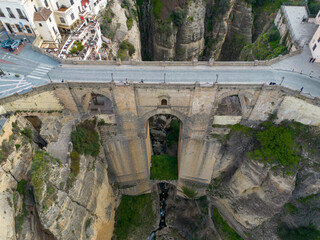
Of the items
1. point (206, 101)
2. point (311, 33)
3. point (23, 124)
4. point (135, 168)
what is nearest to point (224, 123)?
point (206, 101)

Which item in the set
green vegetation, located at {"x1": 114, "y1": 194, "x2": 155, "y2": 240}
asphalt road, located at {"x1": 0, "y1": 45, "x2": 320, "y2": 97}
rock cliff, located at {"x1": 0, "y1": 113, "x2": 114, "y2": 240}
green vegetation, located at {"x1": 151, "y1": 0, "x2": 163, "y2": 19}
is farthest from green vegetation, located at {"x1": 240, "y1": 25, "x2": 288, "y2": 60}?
rock cliff, located at {"x1": 0, "y1": 113, "x2": 114, "y2": 240}

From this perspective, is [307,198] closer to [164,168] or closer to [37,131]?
[164,168]

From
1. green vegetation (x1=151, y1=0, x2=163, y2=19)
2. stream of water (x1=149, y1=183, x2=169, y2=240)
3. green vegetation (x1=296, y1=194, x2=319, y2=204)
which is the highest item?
green vegetation (x1=151, y1=0, x2=163, y2=19)

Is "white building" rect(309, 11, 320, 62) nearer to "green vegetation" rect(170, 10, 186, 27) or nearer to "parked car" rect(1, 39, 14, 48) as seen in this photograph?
"green vegetation" rect(170, 10, 186, 27)

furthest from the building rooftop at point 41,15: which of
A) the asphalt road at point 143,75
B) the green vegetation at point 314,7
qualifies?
the green vegetation at point 314,7

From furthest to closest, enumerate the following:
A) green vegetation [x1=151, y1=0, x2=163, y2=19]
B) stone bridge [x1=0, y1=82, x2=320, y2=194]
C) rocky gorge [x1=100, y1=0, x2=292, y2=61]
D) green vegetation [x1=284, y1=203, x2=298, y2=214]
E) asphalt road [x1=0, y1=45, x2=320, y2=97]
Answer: green vegetation [x1=151, y1=0, x2=163, y2=19] < rocky gorge [x1=100, y1=0, x2=292, y2=61] < green vegetation [x1=284, y1=203, x2=298, y2=214] < asphalt road [x1=0, y1=45, x2=320, y2=97] < stone bridge [x1=0, y1=82, x2=320, y2=194]

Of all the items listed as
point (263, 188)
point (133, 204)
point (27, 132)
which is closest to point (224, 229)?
point (263, 188)
